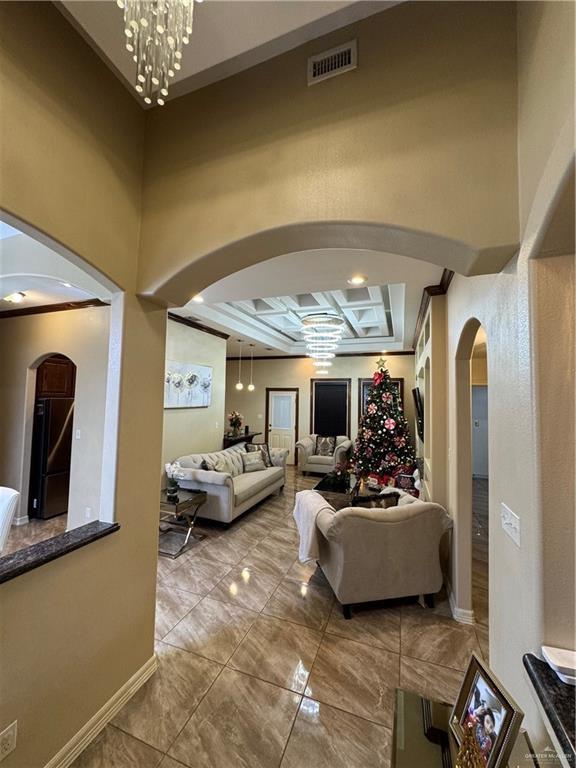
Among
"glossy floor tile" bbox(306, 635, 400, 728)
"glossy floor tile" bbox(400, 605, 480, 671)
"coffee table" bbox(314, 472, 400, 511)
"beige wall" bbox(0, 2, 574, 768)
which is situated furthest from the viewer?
"coffee table" bbox(314, 472, 400, 511)

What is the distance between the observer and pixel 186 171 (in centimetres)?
182

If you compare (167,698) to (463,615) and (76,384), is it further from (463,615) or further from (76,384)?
(76,384)

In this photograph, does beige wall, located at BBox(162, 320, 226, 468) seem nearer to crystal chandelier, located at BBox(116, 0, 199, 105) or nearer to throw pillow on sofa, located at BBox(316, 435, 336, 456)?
throw pillow on sofa, located at BBox(316, 435, 336, 456)

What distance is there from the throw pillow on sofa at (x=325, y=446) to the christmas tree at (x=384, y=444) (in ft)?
7.17

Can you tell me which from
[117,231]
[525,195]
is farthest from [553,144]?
[117,231]

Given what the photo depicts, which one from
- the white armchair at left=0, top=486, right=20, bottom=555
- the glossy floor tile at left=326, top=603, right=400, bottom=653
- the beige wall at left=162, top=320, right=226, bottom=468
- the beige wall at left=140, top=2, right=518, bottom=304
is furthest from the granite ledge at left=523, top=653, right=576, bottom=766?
the beige wall at left=162, top=320, right=226, bottom=468

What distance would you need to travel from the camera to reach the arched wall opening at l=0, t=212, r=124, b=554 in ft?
12.5

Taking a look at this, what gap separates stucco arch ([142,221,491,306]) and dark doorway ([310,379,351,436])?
22.4 feet

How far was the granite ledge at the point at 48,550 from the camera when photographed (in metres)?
1.28

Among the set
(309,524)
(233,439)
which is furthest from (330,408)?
(309,524)

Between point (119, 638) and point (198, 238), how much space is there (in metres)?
2.32

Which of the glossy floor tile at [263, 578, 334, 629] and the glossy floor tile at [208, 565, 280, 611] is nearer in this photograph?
the glossy floor tile at [263, 578, 334, 629]

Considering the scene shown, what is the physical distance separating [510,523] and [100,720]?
226 centimetres

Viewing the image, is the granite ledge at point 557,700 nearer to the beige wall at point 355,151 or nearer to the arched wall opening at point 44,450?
the beige wall at point 355,151
